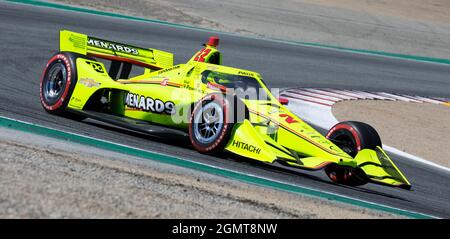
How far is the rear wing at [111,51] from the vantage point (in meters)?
11.4

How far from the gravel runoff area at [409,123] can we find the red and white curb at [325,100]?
22 cm

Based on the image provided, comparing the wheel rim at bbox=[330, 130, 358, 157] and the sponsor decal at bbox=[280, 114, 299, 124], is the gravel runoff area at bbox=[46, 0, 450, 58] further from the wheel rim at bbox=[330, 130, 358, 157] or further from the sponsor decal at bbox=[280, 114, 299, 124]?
the sponsor decal at bbox=[280, 114, 299, 124]

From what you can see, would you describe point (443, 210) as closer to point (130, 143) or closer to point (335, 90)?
point (130, 143)

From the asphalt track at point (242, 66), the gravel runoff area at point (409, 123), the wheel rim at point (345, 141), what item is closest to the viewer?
the asphalt track at point (242, 66)

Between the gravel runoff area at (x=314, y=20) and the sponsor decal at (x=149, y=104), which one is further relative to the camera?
the gravel runoff area at (x=314, y=20)

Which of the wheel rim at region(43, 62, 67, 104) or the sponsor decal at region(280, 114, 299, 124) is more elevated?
the wheel rim at region(43, 62, 67, 104)

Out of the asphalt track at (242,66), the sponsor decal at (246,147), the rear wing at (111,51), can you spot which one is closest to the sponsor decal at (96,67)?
the rear wing at (111,51)

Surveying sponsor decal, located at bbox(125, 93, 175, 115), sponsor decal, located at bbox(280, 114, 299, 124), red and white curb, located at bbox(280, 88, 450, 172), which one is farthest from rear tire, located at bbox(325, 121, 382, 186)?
red and white curb, located at bbox(280, 88, 450, 172)

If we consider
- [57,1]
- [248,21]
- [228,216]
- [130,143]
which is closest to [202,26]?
[248,21]

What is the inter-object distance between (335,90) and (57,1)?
27.2 feet

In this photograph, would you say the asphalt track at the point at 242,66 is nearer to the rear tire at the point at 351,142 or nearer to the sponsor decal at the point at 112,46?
the rear tire at the point at 351,142

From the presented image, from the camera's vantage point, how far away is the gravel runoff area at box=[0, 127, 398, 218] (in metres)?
5.64

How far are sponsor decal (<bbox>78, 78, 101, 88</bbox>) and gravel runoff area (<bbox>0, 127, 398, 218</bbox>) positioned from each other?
162 centimetres

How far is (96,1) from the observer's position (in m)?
22.3
